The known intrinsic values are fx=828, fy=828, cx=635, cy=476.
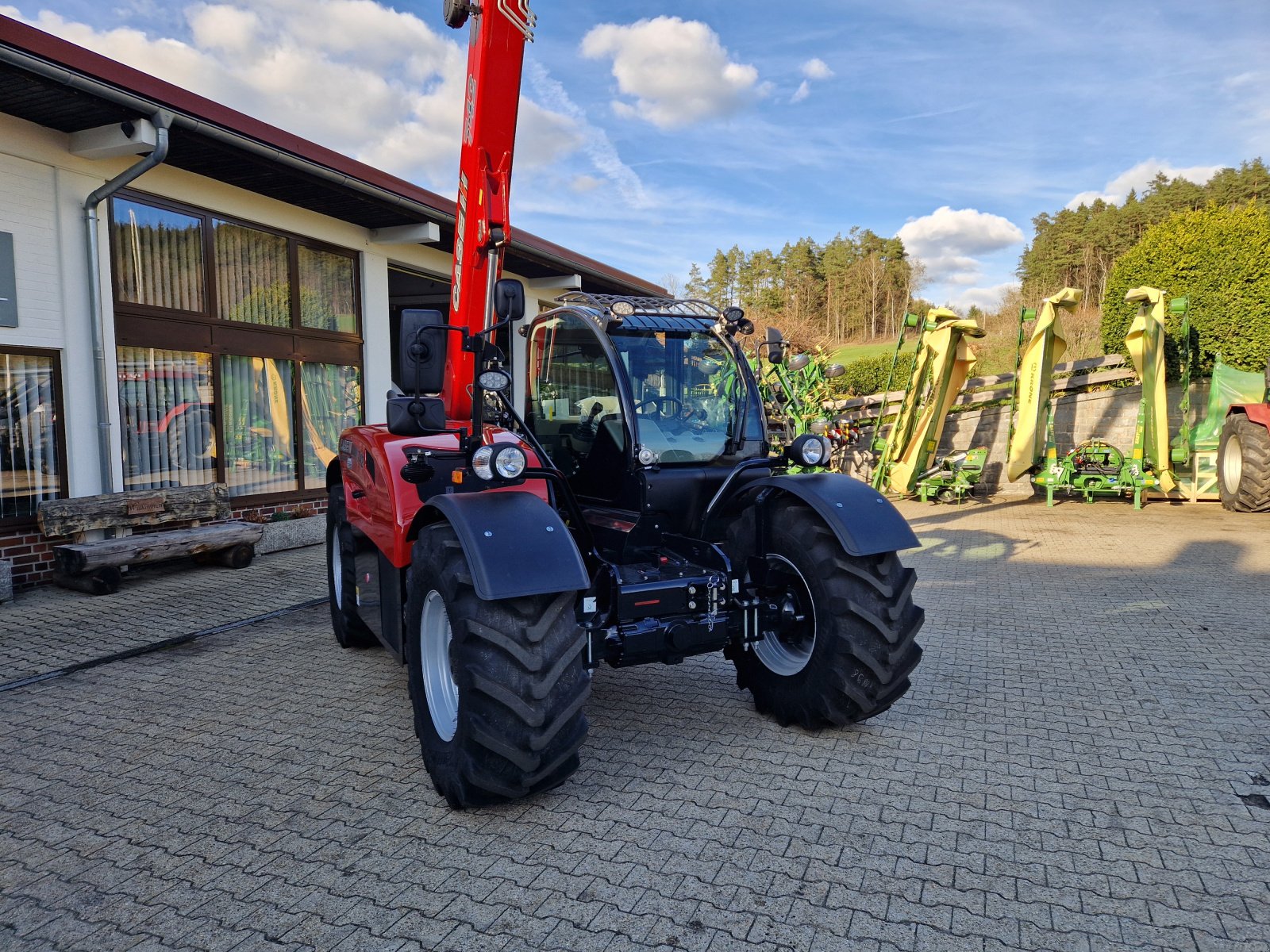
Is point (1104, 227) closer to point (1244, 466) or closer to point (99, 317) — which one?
point (1244, 466)

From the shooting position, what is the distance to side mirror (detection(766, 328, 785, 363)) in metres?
4.33

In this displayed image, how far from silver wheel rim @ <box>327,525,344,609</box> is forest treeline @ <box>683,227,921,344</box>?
109ft

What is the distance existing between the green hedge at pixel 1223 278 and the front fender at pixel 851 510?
12193 mm

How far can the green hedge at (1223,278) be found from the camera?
1365 centimetres

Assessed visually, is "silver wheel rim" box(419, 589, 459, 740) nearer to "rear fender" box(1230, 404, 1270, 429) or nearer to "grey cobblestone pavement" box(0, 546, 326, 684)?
"grey cobblestone pavement" box(0, 546, 326, 684)

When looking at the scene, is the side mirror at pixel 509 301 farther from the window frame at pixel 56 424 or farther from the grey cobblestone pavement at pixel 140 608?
the window frame at pixel 56 424

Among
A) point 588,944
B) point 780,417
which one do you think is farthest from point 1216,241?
point 588,944

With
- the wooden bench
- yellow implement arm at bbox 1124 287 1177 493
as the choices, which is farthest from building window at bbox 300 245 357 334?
yellow implement arm at bbox 1124 287 1177 493

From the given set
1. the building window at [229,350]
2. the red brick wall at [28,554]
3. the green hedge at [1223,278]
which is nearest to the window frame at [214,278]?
the building window at [229,350]

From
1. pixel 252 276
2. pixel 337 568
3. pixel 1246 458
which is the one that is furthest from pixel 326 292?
pixel 1246 458

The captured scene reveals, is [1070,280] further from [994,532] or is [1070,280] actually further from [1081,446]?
[994,532]

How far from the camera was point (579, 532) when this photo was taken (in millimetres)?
3988

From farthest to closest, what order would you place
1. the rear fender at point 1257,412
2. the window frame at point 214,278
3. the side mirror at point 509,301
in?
the rear fender at point 1257,412 < the window frame at point 214,278 < the side mirror at point 509,301

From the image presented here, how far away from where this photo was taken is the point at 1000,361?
78.9ft
